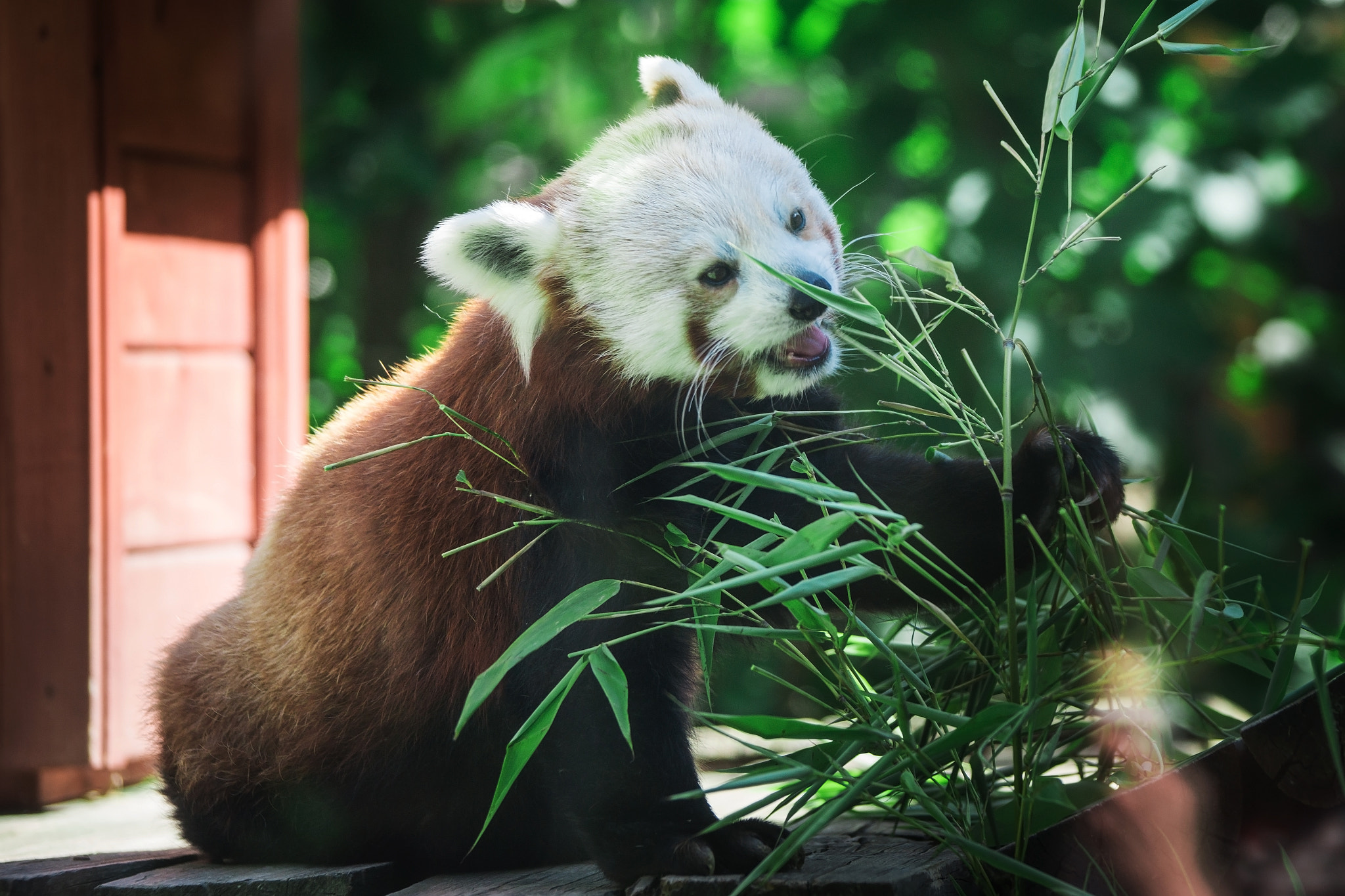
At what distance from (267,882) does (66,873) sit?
1.21 feet

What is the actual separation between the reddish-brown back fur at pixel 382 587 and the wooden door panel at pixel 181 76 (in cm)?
161

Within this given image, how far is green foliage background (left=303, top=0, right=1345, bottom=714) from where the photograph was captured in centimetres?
426

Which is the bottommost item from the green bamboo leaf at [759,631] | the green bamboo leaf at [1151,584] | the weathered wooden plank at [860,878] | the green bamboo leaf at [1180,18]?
the weathered wooden plank at [860,878]

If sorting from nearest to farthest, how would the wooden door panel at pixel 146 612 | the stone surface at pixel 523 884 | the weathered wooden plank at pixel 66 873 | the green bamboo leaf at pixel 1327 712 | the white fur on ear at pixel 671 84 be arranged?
the green bamboo leaf at pixel 1327 712 < the stone surface at pixel 523 884 < the weathered wooden plank at pixel 66 873 < the white fur on ear at pixel 671 84 < the wooden door panel at pixel 146 612

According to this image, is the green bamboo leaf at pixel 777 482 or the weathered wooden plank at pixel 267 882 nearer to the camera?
the green bamboo leaf at pixel 777 482

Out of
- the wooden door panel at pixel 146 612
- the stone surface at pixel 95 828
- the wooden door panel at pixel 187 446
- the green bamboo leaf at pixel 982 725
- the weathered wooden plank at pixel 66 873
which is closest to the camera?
the green bamboo leaf at pixel 982 725

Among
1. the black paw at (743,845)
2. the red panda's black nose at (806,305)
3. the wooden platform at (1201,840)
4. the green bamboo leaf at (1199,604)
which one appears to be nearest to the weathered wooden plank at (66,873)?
the wooden platform at (1201,840)

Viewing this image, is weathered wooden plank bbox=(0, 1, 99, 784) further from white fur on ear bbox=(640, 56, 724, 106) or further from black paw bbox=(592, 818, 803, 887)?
black paw bbox=(592, 818, 803, 887)

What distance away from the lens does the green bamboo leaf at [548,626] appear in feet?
5.06

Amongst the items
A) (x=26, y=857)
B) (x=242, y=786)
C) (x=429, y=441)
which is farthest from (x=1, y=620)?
(x=429, y=441)

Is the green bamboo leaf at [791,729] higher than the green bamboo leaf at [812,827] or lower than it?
higher

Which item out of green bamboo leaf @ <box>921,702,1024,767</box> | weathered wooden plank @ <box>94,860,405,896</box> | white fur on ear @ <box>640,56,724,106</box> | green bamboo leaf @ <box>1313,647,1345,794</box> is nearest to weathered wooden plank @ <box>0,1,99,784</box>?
weathered wooden plank @ <box>94,860,405,896</box>

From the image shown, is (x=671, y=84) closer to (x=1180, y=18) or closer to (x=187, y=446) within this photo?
(x=1180, y=18)

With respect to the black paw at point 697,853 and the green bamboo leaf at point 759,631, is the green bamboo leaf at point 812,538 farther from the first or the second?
the black paw at point 697,853
